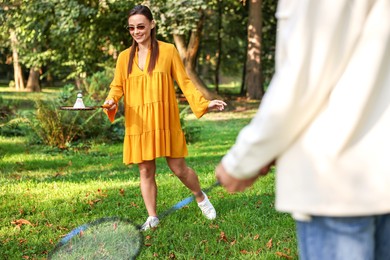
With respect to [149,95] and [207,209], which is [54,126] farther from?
[149,95]

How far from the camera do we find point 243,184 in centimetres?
177

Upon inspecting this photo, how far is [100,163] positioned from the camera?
9.48m

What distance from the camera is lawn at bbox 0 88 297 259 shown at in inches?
187

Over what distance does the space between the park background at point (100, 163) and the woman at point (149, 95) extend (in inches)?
27.5

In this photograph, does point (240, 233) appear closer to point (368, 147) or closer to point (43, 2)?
point (368, 147)

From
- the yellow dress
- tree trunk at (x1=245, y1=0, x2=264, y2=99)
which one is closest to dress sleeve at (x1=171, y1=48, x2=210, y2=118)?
the yellow dress

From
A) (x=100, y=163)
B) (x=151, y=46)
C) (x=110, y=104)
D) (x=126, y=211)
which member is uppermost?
(x=151, y=46)

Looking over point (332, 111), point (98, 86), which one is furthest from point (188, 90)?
point (98, 86)

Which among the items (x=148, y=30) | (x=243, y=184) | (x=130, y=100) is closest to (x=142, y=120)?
(x=130, y=100)

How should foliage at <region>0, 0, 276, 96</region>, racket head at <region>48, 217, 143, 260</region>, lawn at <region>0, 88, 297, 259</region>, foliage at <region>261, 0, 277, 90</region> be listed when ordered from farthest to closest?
1. foliage at <region>261, 0, 277, 90</region>
2. foliage at <region>0, 0, 276, 96</region>
3. lawn at <region>0, 88, 297, 259</region>
4. racket head at <region>48, 217, 143, 260</region>

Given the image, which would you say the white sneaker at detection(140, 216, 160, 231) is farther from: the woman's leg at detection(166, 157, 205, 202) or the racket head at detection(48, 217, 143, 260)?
the racket head at detection(48, 217, 143, 260)

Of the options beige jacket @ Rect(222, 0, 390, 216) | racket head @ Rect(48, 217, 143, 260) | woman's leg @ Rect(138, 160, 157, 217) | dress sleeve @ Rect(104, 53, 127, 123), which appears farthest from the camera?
woman's leg @ Rect(138, 160, 157, 217)

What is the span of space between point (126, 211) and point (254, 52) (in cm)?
1874

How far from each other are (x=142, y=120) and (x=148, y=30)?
0.76m
